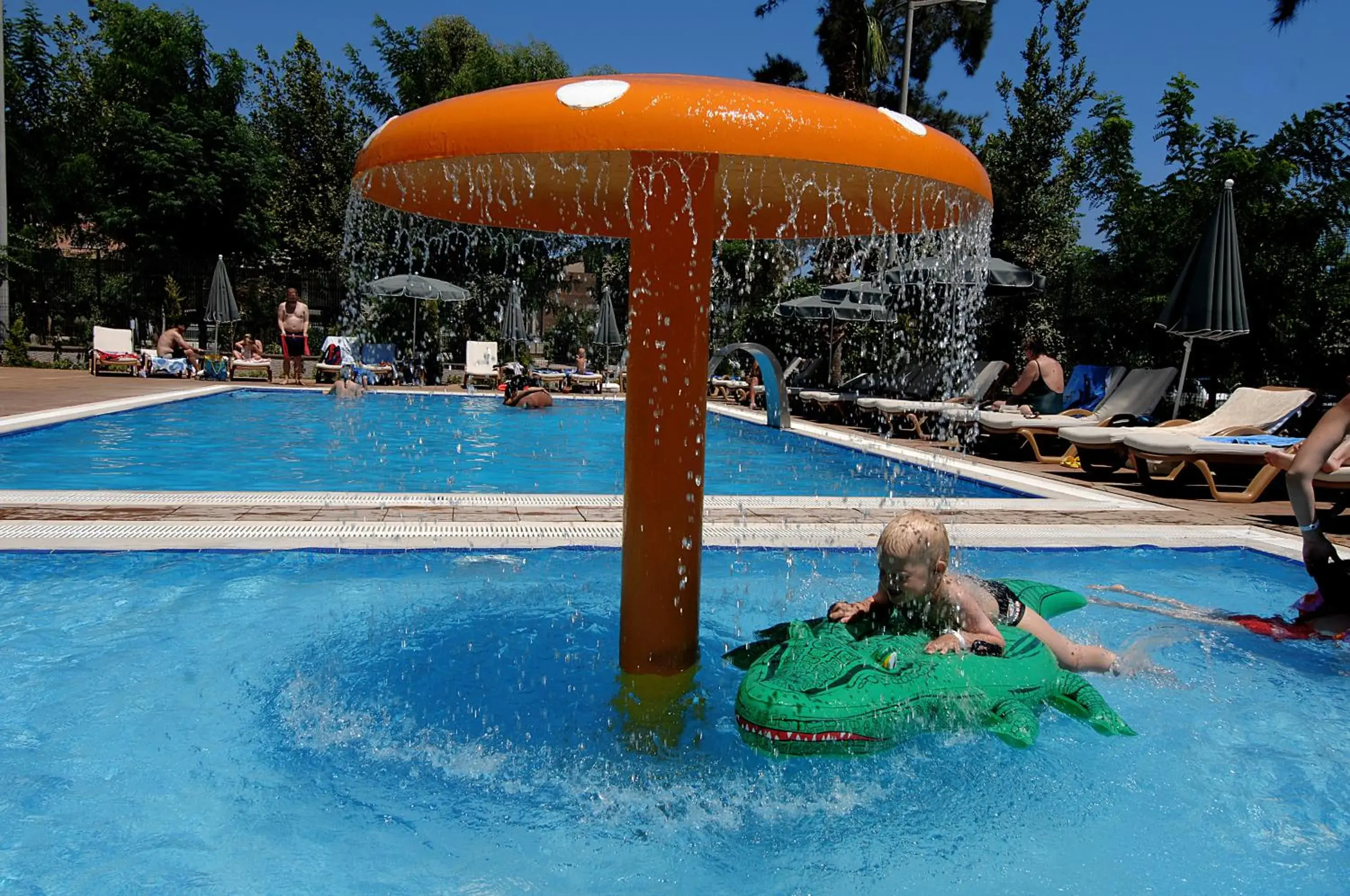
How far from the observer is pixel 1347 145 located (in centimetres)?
1747

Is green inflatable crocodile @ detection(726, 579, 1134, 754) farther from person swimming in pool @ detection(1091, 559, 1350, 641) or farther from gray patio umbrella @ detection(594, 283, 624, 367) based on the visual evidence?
gray patio umbrella @ detection(594, 283, 624, 367)

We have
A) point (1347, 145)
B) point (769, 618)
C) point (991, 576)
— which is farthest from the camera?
point (1347, 145)

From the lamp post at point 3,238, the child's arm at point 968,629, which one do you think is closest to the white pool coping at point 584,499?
the child's arm at point 968,629

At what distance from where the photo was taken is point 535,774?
3.01 metres

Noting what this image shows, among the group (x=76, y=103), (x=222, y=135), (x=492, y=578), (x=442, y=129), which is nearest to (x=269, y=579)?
(x=492, y=578)

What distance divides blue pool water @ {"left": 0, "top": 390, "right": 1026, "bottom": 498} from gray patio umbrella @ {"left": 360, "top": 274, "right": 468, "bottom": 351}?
566cm

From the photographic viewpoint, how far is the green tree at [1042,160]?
78.8ft

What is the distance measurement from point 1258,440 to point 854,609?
7.73m

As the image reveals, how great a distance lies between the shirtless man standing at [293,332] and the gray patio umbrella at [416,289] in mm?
1821

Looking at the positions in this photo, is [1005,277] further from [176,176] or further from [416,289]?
[176,176]

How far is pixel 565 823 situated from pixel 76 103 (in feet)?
158

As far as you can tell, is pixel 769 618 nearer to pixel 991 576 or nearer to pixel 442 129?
pixel 991 576

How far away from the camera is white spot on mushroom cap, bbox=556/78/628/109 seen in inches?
90.7

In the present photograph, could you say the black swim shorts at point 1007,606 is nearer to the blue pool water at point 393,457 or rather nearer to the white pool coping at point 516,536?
the white pool coping at point 516,536
